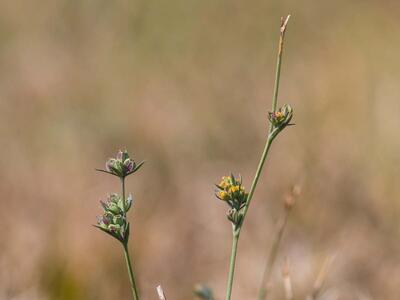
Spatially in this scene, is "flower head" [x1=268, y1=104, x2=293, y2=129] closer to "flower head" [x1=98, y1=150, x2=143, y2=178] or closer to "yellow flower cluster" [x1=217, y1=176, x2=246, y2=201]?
"yellow flower cluster" [x1=217, y1=176, x2=246, y2=201]

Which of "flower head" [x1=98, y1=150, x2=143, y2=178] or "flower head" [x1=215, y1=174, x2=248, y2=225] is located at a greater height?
"flower head" [x1=98, y1=150, x2=143, y2=178]

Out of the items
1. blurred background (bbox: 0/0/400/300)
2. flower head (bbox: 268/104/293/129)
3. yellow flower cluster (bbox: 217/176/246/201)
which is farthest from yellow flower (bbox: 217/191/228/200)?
blurred background (bbox: 0/0/400/300)

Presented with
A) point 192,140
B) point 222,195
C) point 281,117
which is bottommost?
point 222,195

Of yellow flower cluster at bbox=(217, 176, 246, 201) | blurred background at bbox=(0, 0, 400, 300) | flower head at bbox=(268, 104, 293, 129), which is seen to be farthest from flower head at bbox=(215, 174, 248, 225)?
blurred background at bbox=(0, 0, 400, 300)

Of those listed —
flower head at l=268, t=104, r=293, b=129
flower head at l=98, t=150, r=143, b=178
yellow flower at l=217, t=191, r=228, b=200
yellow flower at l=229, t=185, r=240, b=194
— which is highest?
flower head at l=268, t=104, r=293, b=129

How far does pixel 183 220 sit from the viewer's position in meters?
3.92

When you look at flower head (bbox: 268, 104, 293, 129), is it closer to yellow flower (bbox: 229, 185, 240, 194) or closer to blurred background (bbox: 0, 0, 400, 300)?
yellow flower (bbox: 229, 185, 240, 194)

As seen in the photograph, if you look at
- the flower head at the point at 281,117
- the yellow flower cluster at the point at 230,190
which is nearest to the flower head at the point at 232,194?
the yellow flower cluster at the point at 230,190

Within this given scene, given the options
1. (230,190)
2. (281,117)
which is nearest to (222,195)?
(230,190)

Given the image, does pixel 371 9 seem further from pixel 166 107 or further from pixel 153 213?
pixel 153 213

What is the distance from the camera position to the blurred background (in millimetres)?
3453

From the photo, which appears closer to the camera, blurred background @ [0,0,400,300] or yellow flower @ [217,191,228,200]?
yellow flower @ [217,191,228,200]

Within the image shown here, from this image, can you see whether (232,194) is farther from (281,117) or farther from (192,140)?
(192,140)

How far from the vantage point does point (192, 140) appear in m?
4.66
